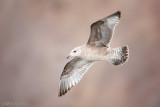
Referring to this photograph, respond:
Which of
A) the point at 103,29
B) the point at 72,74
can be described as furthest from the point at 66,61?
the point at 103,29

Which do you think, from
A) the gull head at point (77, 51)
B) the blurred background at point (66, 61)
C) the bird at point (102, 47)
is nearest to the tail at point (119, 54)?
the bird at point (102, 47)

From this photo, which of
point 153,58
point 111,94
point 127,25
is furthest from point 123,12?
Result: point 111,94

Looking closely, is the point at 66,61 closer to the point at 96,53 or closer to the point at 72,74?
the point at 72,74

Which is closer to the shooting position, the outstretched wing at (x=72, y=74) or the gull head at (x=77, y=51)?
the gull head at (x=77, y=51)

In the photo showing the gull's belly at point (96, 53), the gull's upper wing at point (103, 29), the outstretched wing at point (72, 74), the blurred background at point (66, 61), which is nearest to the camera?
the gull's upper wing at point (103, 29)

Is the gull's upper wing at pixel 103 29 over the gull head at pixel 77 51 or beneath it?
over

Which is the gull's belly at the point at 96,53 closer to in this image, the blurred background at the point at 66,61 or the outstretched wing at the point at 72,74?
the outstretched wing at the point at 72,74

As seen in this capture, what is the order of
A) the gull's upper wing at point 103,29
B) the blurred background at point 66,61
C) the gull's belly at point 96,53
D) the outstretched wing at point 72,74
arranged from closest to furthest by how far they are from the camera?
the gull's upper wing at point 103,29 → the gull's belly at point 96,53 → the outstretched wing at point 72,74 → the blurred background at point 66,61
